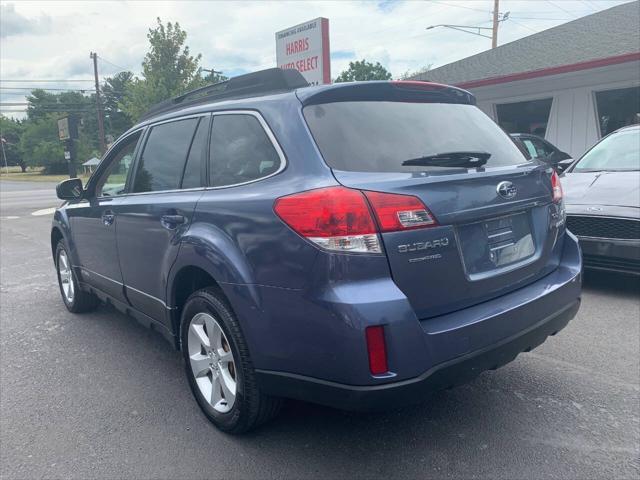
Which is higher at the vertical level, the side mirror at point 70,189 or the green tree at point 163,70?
the green tree at point 163,70

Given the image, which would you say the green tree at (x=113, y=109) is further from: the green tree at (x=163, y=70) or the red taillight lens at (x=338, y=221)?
the red taillight lens at (x=338, y=221)

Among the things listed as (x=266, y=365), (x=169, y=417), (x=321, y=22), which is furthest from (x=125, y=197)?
(x=321, y=22)

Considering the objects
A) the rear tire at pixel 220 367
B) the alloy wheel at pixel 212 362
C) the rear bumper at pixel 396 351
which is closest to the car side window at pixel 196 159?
the rear tire at pixel 220 367

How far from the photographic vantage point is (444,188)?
94.7 inches

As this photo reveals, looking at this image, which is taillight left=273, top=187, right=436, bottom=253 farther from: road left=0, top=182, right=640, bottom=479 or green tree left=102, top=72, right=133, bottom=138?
green tree left=102, top=72, right=133, bottom=138

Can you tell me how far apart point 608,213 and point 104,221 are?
4.37 meters

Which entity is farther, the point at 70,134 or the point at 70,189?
the point at 70,134

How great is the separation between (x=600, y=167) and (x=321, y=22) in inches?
225

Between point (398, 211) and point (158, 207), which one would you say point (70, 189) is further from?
point (398, 211)

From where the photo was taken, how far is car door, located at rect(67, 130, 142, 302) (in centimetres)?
397

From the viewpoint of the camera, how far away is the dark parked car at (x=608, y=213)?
4.78m

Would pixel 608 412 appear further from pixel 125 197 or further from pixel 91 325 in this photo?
pixel 91 325

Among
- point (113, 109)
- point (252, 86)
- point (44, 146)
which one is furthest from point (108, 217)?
point (113, 109)

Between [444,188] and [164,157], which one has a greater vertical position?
[164,157]
